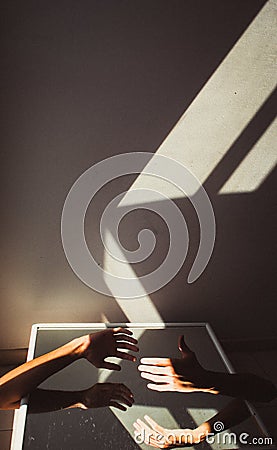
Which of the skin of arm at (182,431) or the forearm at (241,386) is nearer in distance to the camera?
the skin of arm at (182,431)

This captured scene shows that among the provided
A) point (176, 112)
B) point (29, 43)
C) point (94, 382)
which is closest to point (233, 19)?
point (176, 112)

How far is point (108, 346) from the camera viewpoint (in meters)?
2.12

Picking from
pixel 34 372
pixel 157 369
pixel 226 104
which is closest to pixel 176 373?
pixel 157 369

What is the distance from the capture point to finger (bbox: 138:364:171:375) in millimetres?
2008

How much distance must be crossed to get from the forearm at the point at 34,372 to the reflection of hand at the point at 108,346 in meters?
0.03

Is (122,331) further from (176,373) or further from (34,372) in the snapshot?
(34,372)

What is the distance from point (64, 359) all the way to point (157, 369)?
377 millimetres

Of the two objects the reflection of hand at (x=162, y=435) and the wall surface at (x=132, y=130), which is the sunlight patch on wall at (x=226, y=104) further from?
the reflection of hand at (x=162, y=435)

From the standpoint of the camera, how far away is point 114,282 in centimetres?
227

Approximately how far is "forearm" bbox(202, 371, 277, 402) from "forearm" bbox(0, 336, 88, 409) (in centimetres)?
55

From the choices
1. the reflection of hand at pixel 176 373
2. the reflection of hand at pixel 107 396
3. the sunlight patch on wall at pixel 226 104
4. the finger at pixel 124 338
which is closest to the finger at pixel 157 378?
the reflection of hand at pixel 176 373

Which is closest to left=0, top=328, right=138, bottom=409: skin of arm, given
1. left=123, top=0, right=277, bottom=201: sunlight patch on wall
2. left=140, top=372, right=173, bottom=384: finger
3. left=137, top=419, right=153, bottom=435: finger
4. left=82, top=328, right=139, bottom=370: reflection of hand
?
left=82, top=328, right=139, bottom=370: reflection of hand

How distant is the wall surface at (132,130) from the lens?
1976mm

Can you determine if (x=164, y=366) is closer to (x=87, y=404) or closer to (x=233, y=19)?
(x=87, y=404)
